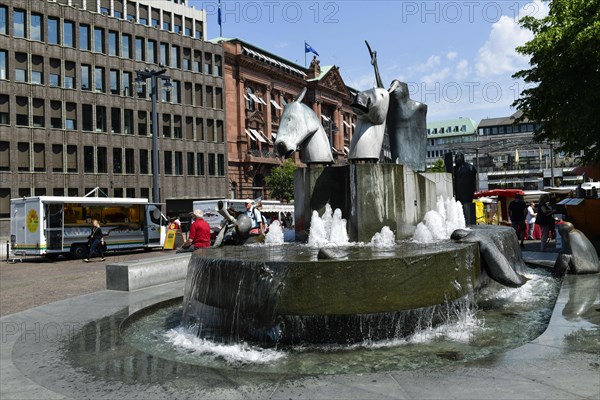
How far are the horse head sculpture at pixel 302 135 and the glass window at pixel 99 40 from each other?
47.3 metres

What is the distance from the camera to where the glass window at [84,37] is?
1992 inches

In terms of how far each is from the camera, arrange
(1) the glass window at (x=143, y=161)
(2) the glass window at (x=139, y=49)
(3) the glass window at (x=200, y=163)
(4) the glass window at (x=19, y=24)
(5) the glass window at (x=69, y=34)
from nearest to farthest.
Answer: (4) the glass window at (x=19, y=24), (5) the glass window at (x=69, y=34), (1) the glass window at (x=143, y=161), (2) the glass window at (x=139, y=49), (3) the glass window at (x=200, y=163)

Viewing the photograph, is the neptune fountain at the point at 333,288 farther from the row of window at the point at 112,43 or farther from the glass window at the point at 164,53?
the glass window at the point at 164,53

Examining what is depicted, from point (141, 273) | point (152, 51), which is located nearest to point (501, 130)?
point (152, 51)

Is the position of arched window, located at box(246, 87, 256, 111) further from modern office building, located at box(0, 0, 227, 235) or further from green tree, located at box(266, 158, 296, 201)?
green tree, located at box(266, 158, 296, 201)

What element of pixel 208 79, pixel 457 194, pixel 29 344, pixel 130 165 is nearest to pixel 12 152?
pixel 130 165

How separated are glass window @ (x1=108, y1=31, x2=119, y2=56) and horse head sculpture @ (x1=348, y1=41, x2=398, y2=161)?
159 feet

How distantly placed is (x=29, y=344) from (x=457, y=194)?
10007 mm

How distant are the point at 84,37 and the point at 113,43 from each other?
3010 mm

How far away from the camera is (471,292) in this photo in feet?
22.9

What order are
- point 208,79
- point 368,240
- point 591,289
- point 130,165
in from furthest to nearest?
point 208,79, point 130,165, point 368,240, point 591,289

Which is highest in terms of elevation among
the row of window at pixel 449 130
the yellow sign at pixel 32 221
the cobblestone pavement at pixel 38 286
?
the row of window at pixel 449 130

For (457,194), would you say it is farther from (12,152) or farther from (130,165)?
(130,165)

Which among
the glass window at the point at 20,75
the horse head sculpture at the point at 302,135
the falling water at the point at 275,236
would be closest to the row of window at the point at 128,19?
the glass window at the point at 20,75
